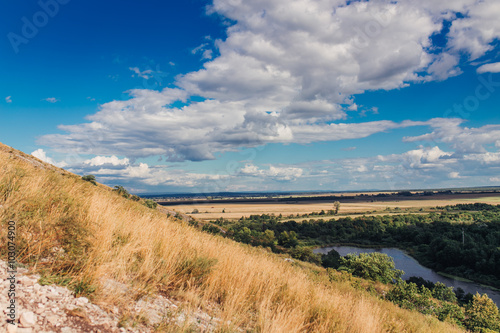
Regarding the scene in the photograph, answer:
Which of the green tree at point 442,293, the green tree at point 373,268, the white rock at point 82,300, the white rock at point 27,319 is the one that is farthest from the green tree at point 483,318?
the white rock at point 27,319

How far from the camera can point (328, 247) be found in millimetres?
117188

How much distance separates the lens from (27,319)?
314cm

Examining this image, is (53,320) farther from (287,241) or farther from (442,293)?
(287,241)

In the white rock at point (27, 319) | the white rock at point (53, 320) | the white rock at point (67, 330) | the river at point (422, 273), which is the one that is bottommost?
the river at point (422, 273)

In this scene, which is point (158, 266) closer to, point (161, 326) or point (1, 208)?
point (161, 326)

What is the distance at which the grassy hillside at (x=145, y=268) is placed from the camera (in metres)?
4.50

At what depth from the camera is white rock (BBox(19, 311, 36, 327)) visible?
3125mm

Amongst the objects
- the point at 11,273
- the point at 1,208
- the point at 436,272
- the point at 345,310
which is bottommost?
the point at 436,272

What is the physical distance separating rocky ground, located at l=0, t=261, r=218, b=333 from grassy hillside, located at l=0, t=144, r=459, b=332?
19 cm

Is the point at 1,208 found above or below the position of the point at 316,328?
above

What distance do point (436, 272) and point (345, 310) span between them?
106250 millimetres

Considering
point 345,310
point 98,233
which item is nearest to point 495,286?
point 345,310

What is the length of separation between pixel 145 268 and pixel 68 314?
1.66 meters

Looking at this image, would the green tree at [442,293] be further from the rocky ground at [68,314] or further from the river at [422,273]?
the rocky ground at [68,314]
